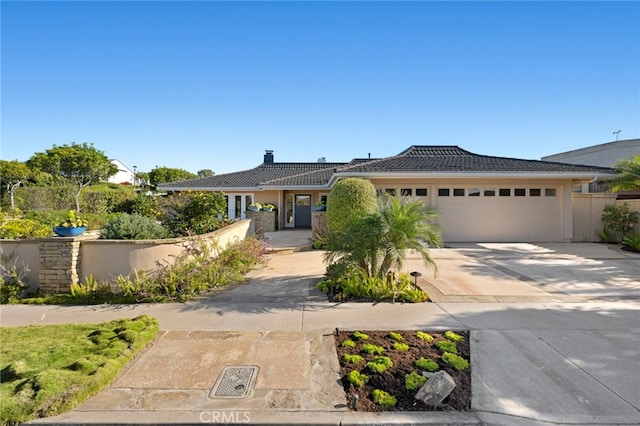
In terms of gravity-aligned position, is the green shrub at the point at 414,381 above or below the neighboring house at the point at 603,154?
below

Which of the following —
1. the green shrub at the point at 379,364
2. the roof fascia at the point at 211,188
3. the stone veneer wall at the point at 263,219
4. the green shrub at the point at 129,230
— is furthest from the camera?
the roof fascia at the point at 211,188

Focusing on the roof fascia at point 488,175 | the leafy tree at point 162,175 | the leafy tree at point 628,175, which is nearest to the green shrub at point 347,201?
the roof fascia at point 488,175

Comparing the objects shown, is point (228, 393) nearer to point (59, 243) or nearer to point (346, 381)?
point (346, 381)

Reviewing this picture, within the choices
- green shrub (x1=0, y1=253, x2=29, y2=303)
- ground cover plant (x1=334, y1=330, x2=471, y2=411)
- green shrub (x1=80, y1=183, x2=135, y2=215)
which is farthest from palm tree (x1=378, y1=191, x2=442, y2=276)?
green shrub (x1=80, y1=183, x2=135, y2=215)

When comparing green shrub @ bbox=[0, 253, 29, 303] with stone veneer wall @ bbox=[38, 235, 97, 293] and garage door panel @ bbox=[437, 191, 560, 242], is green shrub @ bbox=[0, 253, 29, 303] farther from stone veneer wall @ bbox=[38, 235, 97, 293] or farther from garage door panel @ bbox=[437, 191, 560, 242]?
garage door panel @ bbox=[437, 191, 560, 242]

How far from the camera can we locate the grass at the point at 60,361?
9.03ft

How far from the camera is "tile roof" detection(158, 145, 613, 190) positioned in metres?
12.4

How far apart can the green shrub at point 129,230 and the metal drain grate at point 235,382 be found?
448cm

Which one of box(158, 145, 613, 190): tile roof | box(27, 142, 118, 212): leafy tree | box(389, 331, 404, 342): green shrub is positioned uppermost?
box(27, 142, 118, 212): leafy tree

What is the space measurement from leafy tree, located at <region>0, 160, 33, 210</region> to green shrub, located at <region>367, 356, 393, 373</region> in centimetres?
3247

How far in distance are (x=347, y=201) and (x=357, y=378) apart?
651 centimetres

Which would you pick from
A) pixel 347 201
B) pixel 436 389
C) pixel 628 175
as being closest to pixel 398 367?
pixel 436 389

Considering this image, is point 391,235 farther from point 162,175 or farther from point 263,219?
point 162,175

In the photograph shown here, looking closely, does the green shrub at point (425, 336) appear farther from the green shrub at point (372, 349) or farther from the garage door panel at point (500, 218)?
the garage door panel at point (500, 218)
